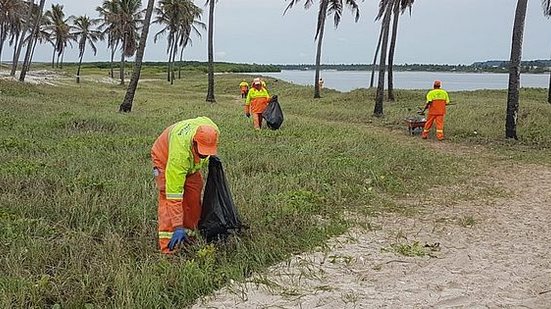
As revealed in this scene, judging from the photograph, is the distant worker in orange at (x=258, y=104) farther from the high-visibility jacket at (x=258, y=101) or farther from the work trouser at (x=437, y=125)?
the work trouser at (x=437, y=125)

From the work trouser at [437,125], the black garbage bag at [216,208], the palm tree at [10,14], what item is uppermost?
the palm tree at [10,14]

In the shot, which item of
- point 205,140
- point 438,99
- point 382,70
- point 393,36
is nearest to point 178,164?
point 205,140

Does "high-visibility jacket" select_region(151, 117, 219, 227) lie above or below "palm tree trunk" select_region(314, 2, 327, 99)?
below

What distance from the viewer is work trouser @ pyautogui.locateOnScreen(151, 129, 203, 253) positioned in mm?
4801

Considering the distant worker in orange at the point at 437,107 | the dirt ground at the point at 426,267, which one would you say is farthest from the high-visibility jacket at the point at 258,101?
the dirt ground at the point at 426,267

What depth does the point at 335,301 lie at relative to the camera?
4188 millimetres

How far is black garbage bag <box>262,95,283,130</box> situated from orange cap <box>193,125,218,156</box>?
30.6 ft

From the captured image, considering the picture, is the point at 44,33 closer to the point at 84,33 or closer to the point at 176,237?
the point at 84,33

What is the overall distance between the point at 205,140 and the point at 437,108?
10.3m

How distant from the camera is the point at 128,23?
47594 millimetres

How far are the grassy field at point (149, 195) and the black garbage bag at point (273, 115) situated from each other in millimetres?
318

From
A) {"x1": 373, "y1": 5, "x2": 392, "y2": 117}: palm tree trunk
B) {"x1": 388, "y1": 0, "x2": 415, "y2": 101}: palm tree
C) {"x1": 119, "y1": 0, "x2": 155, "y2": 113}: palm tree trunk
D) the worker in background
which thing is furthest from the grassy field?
{"x1": 388, "y1": 0, "x2": 415, "y2": 101}: palm tree

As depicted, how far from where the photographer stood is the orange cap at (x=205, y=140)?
4.52 metres

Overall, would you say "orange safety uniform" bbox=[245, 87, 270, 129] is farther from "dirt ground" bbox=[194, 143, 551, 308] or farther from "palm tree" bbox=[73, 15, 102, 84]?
"palm tree" bbox=[73, 15, 102, 84]
